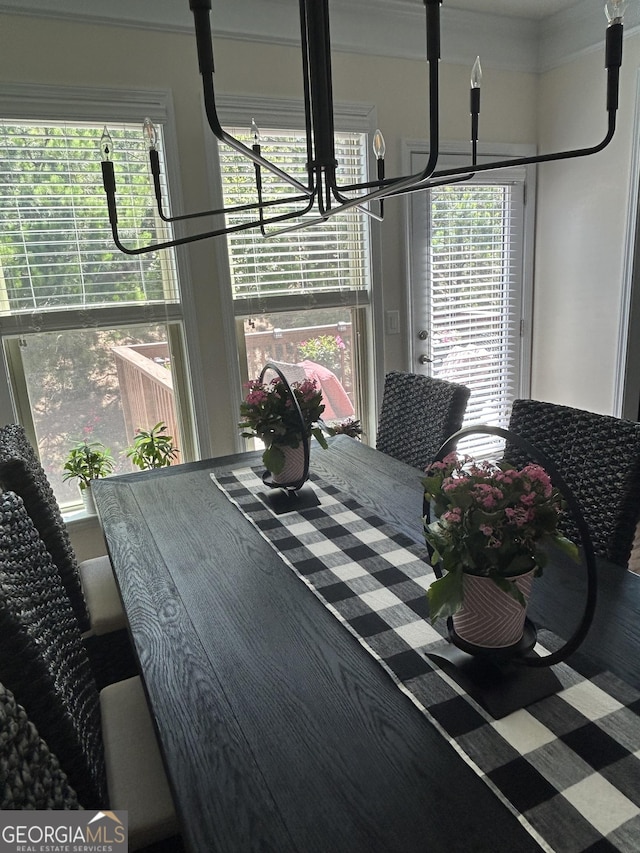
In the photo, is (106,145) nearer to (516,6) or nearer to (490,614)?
(490,614)

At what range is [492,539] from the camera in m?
0.83

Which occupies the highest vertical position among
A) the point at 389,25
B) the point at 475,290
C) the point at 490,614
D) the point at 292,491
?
the point at 389,25

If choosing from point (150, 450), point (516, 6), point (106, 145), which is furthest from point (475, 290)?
point (106, 145)

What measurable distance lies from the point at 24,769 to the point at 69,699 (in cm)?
27

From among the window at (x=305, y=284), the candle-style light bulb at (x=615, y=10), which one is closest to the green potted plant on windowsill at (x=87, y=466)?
the window at (x=305, y=284)

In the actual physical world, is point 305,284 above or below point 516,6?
below

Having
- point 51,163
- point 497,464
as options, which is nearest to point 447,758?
point 497,464

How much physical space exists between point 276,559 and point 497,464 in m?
0.66

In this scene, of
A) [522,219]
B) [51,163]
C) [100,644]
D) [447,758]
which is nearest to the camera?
[447,758]

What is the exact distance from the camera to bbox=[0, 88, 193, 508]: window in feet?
7.50

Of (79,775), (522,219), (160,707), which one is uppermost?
(522,219)

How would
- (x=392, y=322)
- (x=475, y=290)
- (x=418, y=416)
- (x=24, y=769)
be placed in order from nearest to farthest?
(x=24, y=769) < (x=418, y=416) < (x=392, y=322) < (x=475, y=290)

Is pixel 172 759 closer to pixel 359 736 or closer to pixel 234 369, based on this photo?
pixel 359 736

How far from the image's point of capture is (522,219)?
11.1 ft
